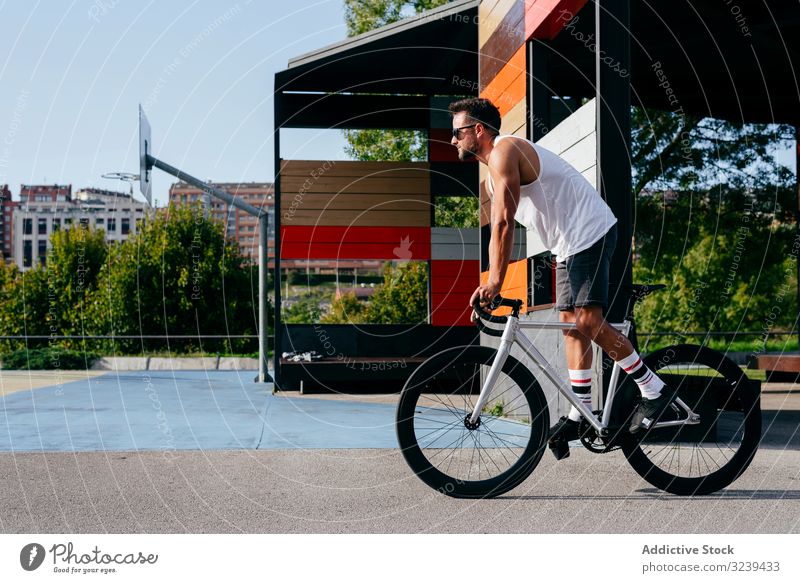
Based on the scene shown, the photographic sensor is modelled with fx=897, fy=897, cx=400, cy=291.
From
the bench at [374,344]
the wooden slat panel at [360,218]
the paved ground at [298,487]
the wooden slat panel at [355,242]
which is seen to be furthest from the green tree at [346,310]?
the paved ground at [298,487]

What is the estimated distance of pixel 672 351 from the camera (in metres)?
4.48

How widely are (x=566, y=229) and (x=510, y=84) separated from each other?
4421mm

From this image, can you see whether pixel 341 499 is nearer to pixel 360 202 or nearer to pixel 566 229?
pixel 566 229

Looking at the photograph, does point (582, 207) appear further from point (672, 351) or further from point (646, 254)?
point (646, 254)

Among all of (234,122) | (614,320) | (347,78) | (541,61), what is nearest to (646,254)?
(347,78)

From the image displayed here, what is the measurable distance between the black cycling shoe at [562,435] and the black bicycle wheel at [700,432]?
0.26 meters

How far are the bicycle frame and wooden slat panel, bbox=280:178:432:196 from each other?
8.20 meters

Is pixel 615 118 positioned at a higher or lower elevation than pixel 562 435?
higher

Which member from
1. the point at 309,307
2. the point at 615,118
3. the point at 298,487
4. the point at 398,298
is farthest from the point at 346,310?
the point at 298,487

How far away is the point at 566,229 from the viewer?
438 cm

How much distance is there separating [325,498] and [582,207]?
1.89 m

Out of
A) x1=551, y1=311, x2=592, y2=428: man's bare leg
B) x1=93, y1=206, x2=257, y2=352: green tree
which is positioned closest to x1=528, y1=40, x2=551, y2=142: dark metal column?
x1=551, y1=311, x2=592, y2=428: man's bare leg

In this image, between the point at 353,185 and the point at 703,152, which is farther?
the point at 703,152

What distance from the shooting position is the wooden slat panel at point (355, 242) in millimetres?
12289
